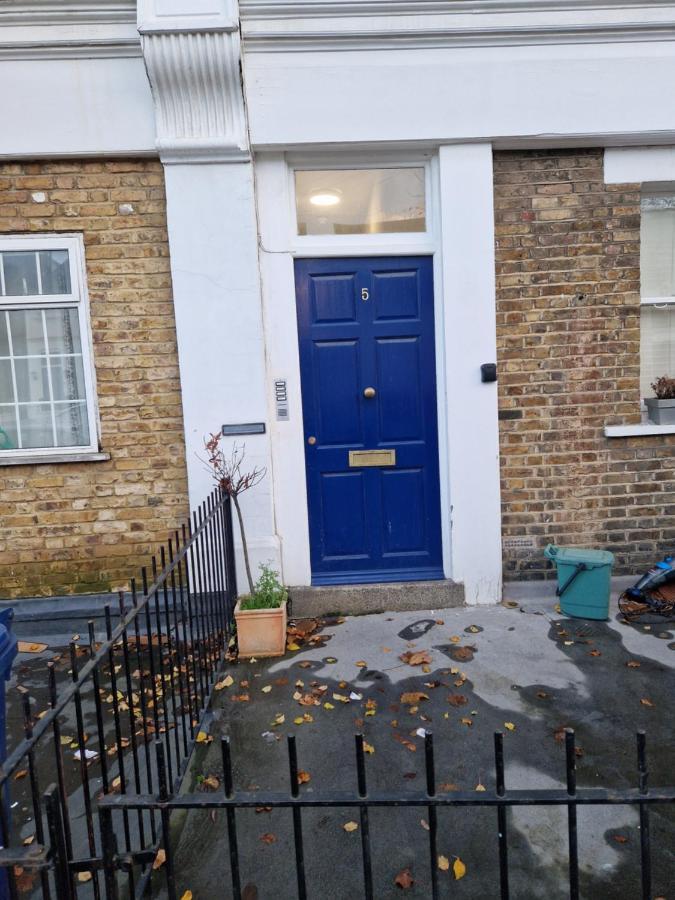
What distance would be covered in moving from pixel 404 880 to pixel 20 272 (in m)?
4.53

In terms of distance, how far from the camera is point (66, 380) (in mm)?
4902

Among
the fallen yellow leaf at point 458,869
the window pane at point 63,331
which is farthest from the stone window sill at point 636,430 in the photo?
the window pane at point 63,331

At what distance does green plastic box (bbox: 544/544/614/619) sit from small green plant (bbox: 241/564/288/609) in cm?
199

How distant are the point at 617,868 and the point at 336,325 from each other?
3687mm

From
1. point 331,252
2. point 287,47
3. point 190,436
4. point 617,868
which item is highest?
point 287,47

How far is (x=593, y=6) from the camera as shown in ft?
14.9

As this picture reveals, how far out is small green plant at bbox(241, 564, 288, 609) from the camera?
14.1ft

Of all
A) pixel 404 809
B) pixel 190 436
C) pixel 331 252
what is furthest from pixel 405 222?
pixel 404 809

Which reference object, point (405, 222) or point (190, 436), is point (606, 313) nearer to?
point (405, 222)

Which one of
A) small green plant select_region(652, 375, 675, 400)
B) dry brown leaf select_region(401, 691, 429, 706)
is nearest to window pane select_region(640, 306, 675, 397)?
small green plant select_region(652, 375, 675, 400)

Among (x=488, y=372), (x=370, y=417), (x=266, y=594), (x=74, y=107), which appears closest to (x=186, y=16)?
(x=74, y=107)

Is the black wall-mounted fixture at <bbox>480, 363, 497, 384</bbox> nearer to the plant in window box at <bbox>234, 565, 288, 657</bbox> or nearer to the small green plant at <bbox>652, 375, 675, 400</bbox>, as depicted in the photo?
the small green plant at <bbox>652, 375, 675, 400</bbox>

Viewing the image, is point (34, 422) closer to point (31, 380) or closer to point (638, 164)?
point (31, 380)

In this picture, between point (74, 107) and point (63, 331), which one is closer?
point (74, 107)
